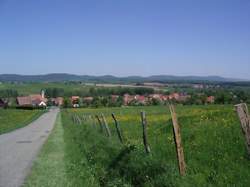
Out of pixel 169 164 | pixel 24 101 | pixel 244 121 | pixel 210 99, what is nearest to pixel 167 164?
pixel 169 164

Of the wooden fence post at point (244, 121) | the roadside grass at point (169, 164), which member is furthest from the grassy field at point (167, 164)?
the wooden fence post at point (244, 121)

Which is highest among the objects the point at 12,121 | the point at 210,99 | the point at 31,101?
the point at 12,121

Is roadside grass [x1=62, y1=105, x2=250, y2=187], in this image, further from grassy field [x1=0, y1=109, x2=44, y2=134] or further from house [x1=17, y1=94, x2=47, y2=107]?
house [x1=17, y1=94, x2=47, y2=107]

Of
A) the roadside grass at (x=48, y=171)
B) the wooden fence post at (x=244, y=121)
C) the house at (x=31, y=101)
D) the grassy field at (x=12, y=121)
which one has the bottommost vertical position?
the house at (x=31, y=101)

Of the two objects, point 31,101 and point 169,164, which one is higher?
point 169,164

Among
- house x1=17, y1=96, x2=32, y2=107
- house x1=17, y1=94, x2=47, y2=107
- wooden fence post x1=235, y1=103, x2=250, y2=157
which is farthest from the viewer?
house x1=17, y1=94, x2=47, y2=107

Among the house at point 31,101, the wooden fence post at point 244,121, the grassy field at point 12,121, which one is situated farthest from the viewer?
the house at point 31,101

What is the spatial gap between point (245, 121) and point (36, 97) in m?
183

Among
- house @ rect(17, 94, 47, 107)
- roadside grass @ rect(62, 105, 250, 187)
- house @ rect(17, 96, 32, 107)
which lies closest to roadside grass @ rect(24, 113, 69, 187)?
roadside grass @ rect(62, 105, 250, 187)

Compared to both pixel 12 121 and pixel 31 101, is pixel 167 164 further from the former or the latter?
pixel 31 101

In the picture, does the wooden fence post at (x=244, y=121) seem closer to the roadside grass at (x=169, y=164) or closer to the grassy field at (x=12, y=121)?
the roadside grass at (x=169, y=164)

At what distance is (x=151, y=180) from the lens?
29.4 feet

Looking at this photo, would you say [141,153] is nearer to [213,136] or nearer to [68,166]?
[213,136]

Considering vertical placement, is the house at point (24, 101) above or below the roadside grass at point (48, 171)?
below
